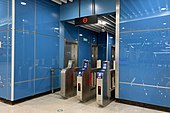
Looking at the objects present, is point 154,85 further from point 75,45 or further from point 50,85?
point 75,45

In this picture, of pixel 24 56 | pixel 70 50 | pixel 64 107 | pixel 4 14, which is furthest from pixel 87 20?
pixel 64 107

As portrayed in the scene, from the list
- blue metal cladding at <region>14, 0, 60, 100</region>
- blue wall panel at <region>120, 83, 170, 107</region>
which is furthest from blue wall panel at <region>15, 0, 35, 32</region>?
blue wall panel at <region>120, 83, 170, 107</region>

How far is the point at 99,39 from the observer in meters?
10.4

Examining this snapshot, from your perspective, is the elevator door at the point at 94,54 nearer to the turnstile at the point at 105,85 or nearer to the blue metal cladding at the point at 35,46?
the blue metal cladding at the point at 35,46

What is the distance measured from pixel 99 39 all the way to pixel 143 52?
618 cm

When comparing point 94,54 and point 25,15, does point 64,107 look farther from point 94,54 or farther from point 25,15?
point 94,54

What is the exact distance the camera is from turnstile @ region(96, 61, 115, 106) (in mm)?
4320

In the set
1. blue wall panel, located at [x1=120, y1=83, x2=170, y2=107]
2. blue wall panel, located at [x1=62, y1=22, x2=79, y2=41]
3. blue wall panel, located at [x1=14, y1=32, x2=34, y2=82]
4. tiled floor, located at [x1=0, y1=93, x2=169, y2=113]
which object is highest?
blue wall panel, located at [x1=62, y1=22, x2=79, y2=41]

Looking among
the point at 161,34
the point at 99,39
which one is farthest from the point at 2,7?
the point at 99,39

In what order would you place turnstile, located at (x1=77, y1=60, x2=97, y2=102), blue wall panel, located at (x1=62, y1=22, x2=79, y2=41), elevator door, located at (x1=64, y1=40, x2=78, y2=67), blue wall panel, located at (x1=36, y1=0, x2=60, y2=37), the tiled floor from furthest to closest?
elevator door, located at (x1=64, y1=40, x2=78, y2=67)
blue wall panel, located at (x1=62, y1=22, x2=79, y2=41)
blue wall panel, located at (x1=36, y1=0, x2=60, y2=37)
turnstile, located at (x1=77, y1=60, x2=97, y2=102)
the tiled floor

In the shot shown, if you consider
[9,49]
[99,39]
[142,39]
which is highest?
[99,39]

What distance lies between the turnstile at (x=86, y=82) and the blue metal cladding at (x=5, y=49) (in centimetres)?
222

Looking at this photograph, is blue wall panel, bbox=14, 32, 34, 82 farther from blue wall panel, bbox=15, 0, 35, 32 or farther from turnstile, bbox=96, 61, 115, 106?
turnstile, bbox=96, 61, 115, 106

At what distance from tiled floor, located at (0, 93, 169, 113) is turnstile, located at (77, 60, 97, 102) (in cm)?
29
